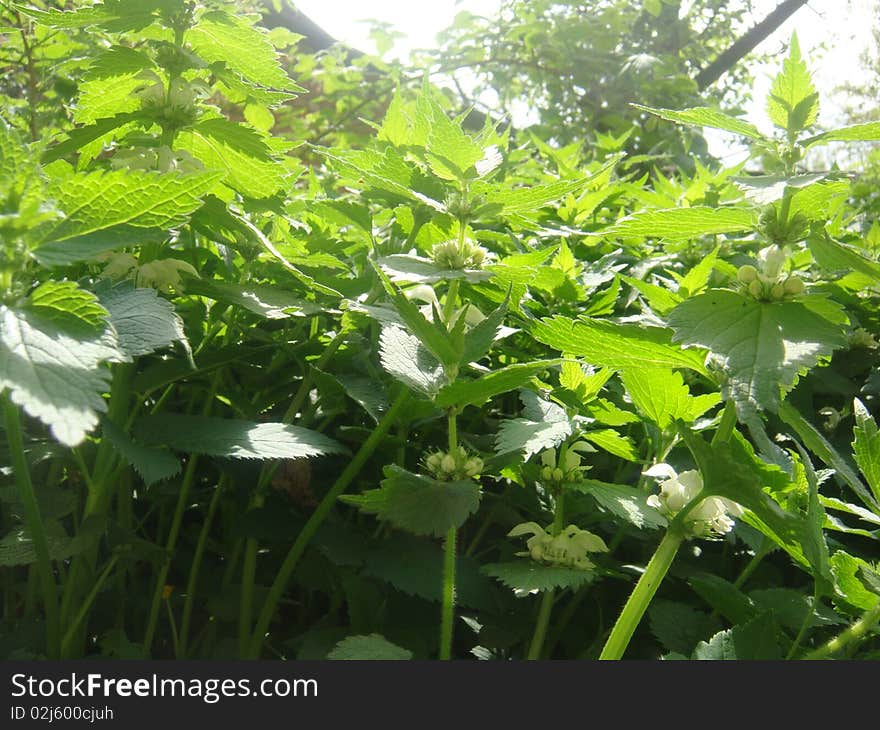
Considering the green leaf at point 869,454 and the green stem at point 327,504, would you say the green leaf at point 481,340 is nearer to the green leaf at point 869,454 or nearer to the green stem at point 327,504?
the green stem at point 327,504

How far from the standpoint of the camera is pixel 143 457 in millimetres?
664

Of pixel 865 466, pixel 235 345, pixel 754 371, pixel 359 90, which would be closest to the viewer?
pixel 754 371

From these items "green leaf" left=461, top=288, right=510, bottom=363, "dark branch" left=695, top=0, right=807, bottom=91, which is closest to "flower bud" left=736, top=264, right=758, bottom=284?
"green leaf" left=461, top=288, right=510, bottom=363

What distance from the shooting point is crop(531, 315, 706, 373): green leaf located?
0.69 meters

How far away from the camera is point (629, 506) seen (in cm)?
75

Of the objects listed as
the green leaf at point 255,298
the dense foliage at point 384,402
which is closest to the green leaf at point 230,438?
the dense foliage at point 384,402

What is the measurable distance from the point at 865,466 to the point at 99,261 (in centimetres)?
75

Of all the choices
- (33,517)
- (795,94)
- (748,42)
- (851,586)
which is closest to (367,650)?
(33,517)

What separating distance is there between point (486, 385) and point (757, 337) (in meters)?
0.22

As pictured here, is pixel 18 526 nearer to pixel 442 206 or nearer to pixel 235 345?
pixel 235 345

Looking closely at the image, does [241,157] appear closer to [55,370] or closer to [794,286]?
[55,370]

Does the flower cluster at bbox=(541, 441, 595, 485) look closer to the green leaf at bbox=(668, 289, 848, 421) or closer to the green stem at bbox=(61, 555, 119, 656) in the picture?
the green leaf at bbox=(668, 289, 848, 421)

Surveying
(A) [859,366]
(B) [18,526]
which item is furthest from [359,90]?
(B) [18,526]

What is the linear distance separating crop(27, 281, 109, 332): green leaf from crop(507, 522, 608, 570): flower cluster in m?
0.46
